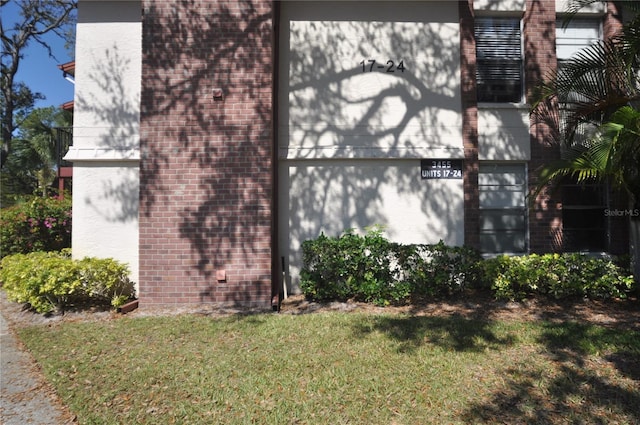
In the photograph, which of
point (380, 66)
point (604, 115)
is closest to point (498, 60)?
point (604, 115)

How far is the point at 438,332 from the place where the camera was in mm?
4730

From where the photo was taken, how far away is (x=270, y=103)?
604 centimetres

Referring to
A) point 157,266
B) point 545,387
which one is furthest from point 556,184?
point 157,266

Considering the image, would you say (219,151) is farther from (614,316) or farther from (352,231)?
(614,316)

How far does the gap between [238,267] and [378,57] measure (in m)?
4.69

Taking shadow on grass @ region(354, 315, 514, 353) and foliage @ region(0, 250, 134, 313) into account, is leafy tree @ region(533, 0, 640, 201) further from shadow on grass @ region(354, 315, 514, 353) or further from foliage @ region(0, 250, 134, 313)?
foliage @ region(0, 250, 134, 313)

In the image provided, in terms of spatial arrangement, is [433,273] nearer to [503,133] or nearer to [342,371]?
[342,371]

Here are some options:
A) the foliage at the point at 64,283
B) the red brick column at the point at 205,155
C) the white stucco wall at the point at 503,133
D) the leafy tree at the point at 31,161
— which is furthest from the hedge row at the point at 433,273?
the leafy tree at the point at 31,161

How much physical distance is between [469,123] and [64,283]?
7409mm

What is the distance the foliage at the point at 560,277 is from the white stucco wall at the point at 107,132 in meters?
6.35

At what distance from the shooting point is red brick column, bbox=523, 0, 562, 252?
705 centimetres

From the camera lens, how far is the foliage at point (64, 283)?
18.6 ft

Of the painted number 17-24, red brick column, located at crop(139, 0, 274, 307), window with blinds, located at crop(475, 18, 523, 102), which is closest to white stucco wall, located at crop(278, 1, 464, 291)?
the painted number 17-24

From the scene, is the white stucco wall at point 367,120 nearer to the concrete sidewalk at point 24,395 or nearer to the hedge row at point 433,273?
the hedge row at point 433,273
